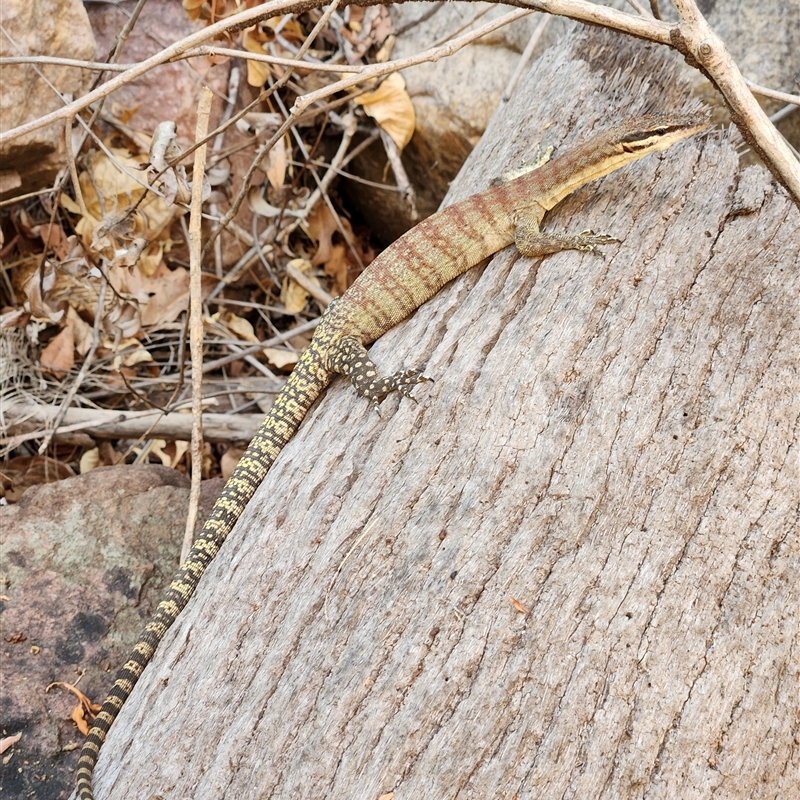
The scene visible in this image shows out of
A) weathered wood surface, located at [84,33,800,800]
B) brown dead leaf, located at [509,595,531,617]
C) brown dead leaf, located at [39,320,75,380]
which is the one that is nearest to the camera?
weathered wood surface, located at [84,33,800,800]

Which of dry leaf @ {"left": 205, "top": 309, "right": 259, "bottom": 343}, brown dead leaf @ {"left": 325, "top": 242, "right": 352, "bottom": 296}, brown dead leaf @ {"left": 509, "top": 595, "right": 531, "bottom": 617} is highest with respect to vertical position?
dry leaf @ {"left": 205, "top": 309, "right": 259, "bottom": 343}

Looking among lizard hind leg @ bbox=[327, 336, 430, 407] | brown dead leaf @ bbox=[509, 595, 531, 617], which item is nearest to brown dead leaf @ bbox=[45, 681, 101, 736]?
lizard hind leg @ bbox=[327, 336, 430, 407]

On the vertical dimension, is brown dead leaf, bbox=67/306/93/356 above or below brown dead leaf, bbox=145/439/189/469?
above

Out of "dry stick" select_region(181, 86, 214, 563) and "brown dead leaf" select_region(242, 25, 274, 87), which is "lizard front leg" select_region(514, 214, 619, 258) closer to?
"dry stick" select_region(181, 86, 214, 563)

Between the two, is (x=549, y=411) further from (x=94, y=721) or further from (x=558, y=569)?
(x=94, y=721)

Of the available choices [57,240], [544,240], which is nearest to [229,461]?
[57,240]

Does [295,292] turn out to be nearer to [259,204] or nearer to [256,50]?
[259,204]
